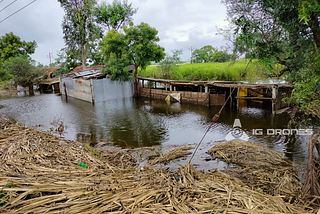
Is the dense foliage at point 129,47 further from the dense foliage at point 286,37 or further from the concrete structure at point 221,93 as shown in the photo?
the dense foliage at point 286,37

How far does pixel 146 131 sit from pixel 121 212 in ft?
25.3

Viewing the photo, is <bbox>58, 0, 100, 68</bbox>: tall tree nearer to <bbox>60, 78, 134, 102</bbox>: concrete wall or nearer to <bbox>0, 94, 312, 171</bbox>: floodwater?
<bbox>60, 78, 134, 102</bbox>: concrete wall

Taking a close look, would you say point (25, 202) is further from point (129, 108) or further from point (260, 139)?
point (129, 108)

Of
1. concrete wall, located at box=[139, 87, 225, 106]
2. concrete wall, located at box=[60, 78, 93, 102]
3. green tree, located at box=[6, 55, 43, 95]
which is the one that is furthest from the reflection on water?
green tree, located at box=[6, 55, 43, 95]

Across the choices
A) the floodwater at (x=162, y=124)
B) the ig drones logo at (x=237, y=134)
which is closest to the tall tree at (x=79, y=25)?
the floodwater at (x=162, y=124)

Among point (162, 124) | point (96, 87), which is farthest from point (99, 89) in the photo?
point (162, 124)

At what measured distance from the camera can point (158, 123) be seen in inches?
461

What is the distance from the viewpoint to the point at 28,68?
27500mm

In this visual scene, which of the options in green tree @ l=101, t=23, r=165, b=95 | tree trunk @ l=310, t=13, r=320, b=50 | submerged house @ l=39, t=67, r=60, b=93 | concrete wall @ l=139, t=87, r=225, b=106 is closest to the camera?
tree trunk @ l=310, t=13, r=320, b=50

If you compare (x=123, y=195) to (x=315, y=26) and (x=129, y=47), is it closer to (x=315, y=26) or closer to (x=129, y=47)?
(x=315, y=26)

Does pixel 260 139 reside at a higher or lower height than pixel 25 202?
lower

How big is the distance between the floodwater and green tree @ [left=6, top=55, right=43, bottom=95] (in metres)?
13.4

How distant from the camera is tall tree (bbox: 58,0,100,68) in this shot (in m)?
24.3

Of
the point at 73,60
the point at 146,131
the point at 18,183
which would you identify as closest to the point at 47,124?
the point at 146,131
